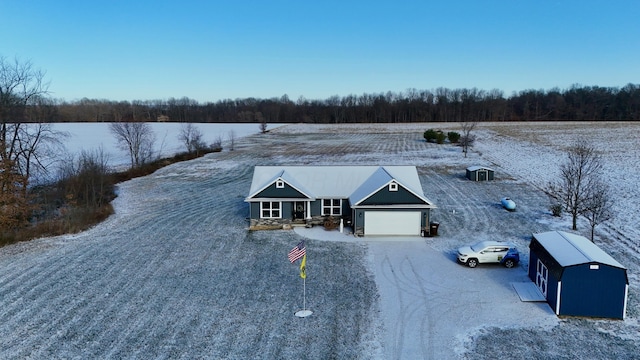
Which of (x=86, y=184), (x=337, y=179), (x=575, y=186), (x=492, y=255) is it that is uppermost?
(x=337, y=179)

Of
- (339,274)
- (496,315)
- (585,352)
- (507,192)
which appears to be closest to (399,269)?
(339,274)

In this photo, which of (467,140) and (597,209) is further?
(467,140)

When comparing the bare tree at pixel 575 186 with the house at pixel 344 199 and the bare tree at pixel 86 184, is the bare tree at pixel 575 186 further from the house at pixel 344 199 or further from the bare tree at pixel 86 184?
the bare tree at pixel 86 184

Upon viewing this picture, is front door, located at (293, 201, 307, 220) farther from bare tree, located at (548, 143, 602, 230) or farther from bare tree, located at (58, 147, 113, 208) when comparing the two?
bare tree, located at (548, 143, 602, 230)

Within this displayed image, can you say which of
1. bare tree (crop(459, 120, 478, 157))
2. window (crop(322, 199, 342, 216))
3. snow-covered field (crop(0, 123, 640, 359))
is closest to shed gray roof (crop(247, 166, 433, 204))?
window (crop(322, 199, 342, 216))

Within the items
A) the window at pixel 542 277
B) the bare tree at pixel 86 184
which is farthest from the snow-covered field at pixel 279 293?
the bare tree at pixel 86 184

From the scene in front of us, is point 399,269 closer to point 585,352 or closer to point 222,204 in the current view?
point 585,352

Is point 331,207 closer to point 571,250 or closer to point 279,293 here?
point 279,293

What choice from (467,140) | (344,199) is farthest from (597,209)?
(467,140)
